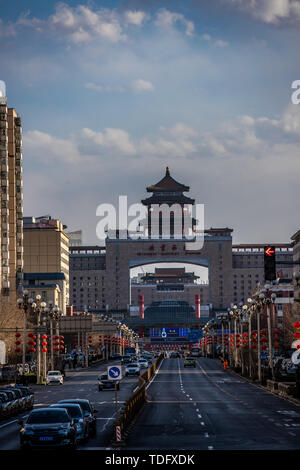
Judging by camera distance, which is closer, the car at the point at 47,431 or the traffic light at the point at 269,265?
the car at the point at 47,431

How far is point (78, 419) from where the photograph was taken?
3850 centimetres

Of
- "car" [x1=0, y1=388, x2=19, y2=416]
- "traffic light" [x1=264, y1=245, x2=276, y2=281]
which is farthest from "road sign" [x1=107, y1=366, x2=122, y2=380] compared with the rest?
"car" [x1=0, y1=388, x2=19, y2=416]

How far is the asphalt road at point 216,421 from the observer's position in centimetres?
3766

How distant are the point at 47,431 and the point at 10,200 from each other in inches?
6327

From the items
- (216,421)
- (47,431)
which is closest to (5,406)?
(216,421)

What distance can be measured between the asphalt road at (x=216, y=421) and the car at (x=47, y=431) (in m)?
2.82

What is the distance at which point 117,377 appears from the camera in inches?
1549

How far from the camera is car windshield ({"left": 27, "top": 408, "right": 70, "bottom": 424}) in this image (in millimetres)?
34875

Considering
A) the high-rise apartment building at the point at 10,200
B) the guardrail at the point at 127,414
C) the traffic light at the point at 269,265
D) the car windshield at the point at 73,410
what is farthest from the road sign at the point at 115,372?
the high-rise apartment building at the point at 10,200

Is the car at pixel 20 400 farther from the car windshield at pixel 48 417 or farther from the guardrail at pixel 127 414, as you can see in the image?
the car windshield at pixel 48 417
